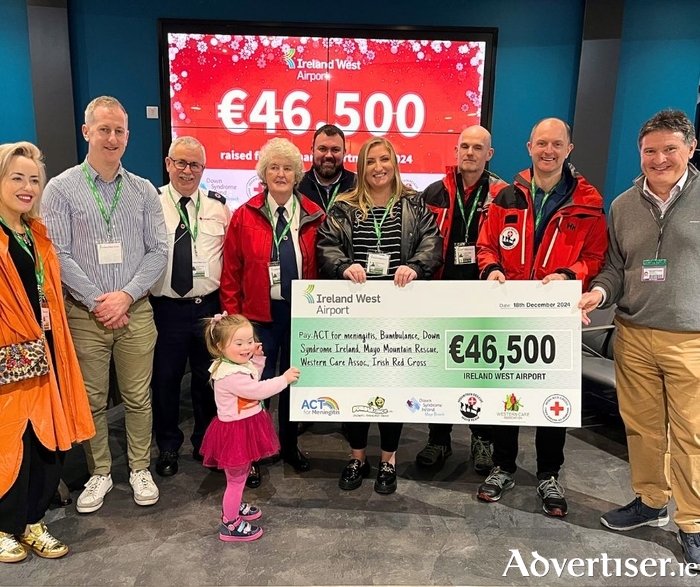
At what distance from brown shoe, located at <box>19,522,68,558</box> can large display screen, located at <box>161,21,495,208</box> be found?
363 centimetres

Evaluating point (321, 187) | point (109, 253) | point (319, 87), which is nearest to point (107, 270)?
point (109, 253)

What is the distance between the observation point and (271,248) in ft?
8.92

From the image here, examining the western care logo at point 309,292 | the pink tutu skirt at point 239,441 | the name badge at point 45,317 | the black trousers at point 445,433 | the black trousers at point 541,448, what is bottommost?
the black trousers at point 445,433

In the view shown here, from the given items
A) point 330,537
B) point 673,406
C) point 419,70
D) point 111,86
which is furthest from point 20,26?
point 673,406

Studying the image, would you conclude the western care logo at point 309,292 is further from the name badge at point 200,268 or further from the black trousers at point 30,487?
the black trousers at point 30,487

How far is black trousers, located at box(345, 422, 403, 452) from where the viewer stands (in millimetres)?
2783

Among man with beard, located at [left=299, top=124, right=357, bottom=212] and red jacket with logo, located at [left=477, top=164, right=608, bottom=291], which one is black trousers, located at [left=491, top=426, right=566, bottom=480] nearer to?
red jacket with logo, located at [left=477, top=164, right=608, bottom=291]

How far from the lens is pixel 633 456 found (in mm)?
2549

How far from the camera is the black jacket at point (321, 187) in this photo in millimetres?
3266

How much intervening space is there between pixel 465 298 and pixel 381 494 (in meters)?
1.14

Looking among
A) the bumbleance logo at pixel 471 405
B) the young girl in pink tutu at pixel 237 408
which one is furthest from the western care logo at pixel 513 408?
the young girl in pink tutu at pixel 237 408

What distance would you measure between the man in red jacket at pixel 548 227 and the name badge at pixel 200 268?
4.67 feet

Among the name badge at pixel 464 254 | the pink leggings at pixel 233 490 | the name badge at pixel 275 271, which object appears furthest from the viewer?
the name badge at pixel 464 254
